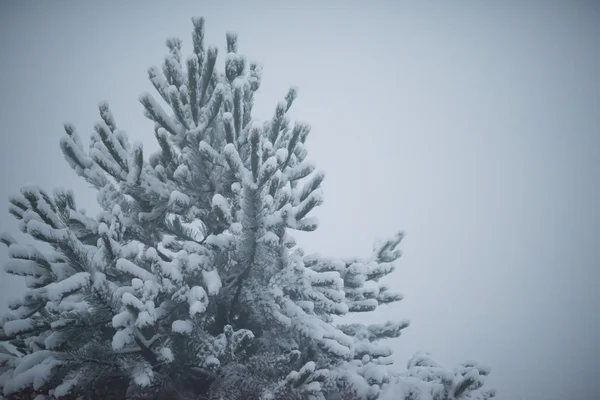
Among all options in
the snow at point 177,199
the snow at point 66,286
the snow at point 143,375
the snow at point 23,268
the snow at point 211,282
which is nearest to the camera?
the snow at point 66,286

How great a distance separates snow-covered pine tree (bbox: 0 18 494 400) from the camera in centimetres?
224

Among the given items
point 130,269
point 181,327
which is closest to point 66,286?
point 130,269

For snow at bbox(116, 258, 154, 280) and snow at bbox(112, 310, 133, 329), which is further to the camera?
snow at bbox(116, 258, 154, 280)

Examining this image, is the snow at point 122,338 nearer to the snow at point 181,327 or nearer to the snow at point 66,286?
the snow at point 181,327

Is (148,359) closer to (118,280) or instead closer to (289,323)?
(118,280)

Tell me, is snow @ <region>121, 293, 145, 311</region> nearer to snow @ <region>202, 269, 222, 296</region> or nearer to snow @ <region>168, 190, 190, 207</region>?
snow @ <region>202, 269, 222, 296</region>

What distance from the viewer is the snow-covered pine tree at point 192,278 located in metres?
2.24

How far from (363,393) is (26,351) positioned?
3.48 metres

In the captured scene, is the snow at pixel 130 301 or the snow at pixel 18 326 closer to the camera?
the snow at pixel 130 301

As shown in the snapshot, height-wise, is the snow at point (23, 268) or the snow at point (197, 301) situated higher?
the snow at point (197, 301)

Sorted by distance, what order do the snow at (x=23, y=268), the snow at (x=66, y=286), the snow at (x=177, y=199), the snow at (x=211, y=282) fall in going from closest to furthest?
the snow at (x=66, y=286), the snow at (x=23, y=268), the snow at (x=211, y=282), the snow at (x=177, y=199)

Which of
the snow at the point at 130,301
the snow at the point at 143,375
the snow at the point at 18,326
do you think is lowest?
the snow at the point at 18,326

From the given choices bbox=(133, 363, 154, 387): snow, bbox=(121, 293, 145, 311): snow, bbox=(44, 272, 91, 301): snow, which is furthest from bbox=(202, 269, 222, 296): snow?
bbox=(44, 272, 91, 301): snow

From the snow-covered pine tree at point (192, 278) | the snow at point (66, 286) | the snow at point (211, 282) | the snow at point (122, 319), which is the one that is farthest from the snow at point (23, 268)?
the snow at point (211, 282)
